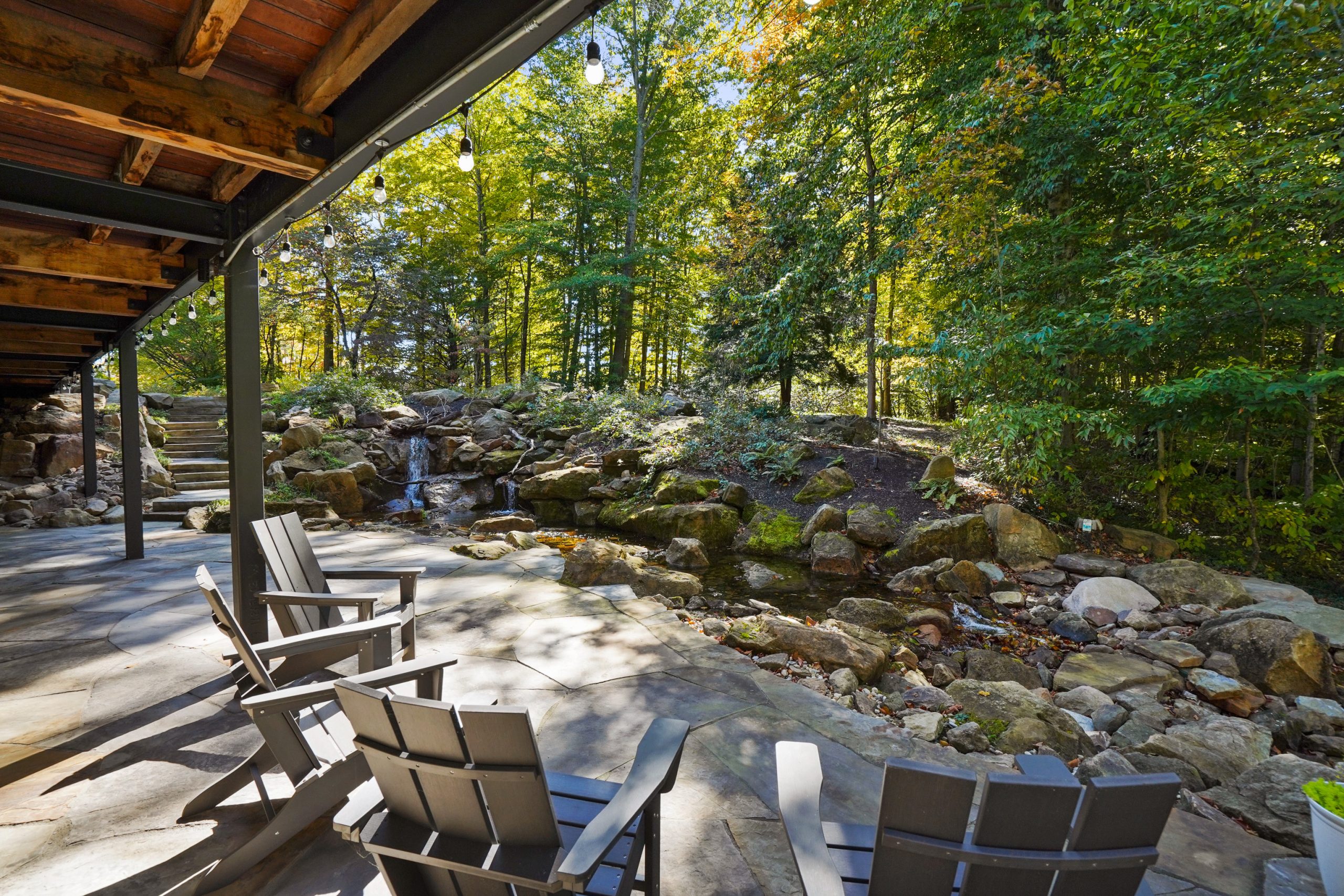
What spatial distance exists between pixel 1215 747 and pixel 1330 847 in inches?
60.7

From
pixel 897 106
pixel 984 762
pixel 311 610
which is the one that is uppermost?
pixel 897 106

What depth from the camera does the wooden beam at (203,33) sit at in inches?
68.8

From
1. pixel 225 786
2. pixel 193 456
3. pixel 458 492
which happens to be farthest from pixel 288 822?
pixel 193 456

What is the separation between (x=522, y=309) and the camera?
59.6ft

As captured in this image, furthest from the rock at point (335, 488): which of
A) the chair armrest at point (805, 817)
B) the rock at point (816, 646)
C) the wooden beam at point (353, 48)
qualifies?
the chair armrest at point (805, 817)

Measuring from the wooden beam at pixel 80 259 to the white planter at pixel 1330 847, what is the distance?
6416mm

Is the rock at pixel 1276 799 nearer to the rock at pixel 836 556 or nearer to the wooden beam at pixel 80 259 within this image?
the rock at pixel 836 556

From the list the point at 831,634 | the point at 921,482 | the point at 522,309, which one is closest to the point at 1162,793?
the point at 831,634

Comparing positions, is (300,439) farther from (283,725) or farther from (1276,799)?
(1276,799)

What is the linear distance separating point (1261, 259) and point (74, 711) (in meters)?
8.86

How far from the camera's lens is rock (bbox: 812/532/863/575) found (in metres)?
6.44

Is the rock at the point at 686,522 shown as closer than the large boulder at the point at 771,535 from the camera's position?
No

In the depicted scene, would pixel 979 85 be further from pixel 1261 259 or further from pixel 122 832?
pixel 122 832

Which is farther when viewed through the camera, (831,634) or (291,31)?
(831,634)
